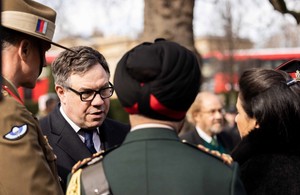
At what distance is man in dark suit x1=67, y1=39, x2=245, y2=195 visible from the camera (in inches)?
80.0

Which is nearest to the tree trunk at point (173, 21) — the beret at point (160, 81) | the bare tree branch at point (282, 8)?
the bare tree branch at point (282, 8)

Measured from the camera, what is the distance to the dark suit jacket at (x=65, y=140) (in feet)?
11.6

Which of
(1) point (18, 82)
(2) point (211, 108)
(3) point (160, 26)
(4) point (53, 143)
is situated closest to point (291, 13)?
(2) point (211, 108)

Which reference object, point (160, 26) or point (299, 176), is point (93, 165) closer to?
point (299, 176)

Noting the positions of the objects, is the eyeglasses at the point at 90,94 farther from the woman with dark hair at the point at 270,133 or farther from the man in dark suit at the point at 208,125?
the man in dark suit at the point at 208,125

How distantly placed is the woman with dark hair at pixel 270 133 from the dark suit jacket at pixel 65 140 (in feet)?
3.94

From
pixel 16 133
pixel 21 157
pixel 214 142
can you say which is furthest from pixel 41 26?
pixel 214 142

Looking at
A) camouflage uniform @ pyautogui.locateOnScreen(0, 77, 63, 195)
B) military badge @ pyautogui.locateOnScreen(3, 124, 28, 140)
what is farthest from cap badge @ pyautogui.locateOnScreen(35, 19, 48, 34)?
military badge @ pyautogui.locateOnScreen(3, 124, 28, 140)

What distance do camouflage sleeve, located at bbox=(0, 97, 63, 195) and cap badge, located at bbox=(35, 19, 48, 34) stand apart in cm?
45

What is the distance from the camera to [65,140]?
364 cm

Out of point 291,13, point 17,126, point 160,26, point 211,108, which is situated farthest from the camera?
point 160,26

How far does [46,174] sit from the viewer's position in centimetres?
238

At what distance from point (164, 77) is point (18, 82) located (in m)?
0.90

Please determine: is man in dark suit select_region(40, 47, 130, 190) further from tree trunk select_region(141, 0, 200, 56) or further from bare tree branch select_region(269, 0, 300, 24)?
tree trunk select_region(141, 0, 200, 56)
